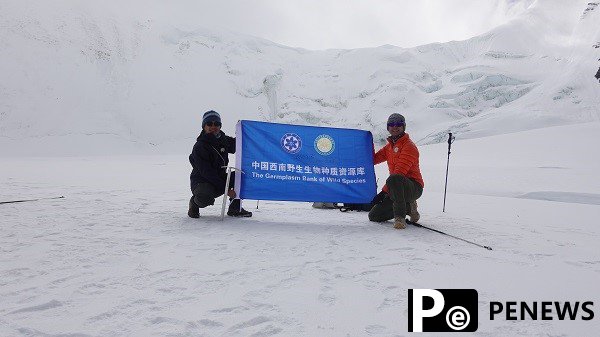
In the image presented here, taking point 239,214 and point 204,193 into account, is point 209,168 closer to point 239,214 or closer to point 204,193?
point 204,193

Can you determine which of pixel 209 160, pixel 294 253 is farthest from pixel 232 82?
pixel 294 253

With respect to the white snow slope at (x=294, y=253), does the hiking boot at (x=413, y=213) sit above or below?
above

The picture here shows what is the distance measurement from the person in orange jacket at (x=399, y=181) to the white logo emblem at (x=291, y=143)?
1243 mm

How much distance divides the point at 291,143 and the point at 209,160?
3.79ft

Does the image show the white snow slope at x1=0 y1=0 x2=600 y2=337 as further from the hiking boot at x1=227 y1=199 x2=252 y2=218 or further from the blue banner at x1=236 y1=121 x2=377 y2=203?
the blue banner at x1=236 y1=121 x2=377 y2=203

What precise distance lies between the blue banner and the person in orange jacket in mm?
266

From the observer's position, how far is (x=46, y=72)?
37000 millimetres

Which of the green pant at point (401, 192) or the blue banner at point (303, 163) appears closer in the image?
the green pant at point (401, 192)

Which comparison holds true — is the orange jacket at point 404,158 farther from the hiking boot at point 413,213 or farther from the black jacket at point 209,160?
the black jacket at point 209,160

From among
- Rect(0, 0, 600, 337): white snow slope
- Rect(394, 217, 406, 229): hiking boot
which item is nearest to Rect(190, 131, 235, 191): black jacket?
Rect(0, 0, 600, 337): white snow slope

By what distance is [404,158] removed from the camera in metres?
4.56

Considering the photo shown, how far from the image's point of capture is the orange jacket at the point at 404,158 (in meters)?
4.56

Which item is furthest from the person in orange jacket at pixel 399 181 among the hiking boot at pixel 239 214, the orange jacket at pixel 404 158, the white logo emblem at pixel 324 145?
the hiking boot at pixel 239 214

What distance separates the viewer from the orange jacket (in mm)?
4562
